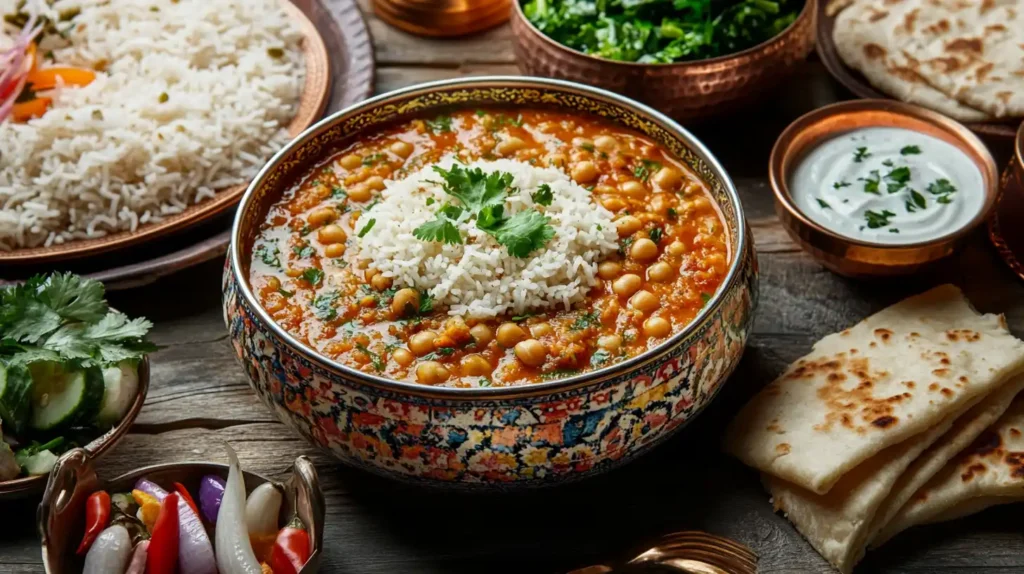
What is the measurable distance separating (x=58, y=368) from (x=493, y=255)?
1.22 m

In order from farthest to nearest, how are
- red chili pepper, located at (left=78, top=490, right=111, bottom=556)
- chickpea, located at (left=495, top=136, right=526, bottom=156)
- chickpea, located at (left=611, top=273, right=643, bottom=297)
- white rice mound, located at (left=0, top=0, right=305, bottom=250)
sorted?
1. white rice mound, located at (left=0, top=0, right=305, bottom=250)
2. chickpea, located at (left=495, top=136, right=526, bottom=156)
3. chickpea, located at (left=611, top=273, right=643, bottom=297)
4. red chili pepper, located at (left=78, top=490, right=111, bottom=556)

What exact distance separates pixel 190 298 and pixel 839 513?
7.11ft

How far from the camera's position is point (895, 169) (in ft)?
11.8

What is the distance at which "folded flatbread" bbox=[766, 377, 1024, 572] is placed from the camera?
2.64m

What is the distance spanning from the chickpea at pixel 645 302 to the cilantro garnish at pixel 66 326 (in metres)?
1.34

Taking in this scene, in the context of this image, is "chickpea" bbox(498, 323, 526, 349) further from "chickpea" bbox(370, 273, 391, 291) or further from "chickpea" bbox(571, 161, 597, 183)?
"chickpea" bbox(571, 161, 597, 183)

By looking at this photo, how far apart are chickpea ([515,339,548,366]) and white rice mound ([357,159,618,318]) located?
15 cm

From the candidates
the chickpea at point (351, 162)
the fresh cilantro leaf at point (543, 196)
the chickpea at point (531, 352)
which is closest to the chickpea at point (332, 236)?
the chickpea at point (351, 162)

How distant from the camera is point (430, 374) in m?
2.60

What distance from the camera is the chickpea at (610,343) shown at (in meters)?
2.70

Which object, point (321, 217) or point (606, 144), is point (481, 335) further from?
point (606, 144)

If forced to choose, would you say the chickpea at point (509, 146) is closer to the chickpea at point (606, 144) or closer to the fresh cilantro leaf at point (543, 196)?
the chickpea at point (606, 144)

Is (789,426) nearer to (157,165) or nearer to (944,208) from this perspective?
(944,208)

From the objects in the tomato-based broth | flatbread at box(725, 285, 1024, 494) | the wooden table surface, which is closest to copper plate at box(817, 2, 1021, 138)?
the wooden table surface
